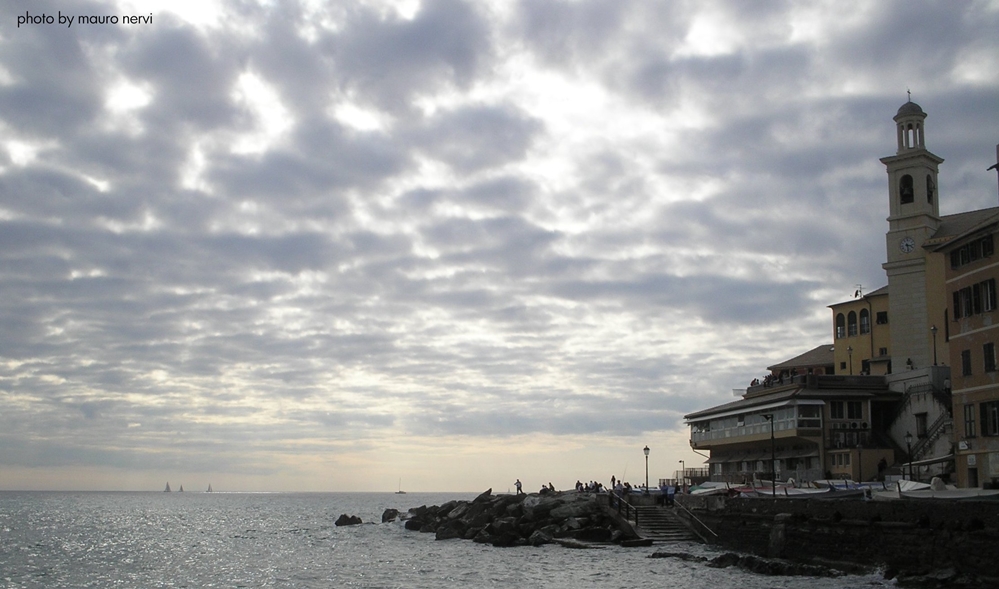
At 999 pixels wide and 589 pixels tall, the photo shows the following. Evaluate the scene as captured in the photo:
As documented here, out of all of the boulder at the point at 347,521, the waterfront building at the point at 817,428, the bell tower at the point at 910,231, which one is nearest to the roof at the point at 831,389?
the waterfront building at the point at 817,428

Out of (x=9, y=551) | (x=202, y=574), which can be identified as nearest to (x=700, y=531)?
(x=202, y=574)

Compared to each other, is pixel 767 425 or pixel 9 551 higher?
pixel 767 425

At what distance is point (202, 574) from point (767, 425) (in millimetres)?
38495

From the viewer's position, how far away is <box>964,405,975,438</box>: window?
4269 centimetres

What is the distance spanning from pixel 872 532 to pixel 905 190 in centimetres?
3917

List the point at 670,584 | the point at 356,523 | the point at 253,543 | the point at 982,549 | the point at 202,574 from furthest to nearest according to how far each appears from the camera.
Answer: the point at 356,523 → the point at 253,543 → the point at 202,574 → the point at 670,584 → the point at 982,549

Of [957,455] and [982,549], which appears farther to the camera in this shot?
[957,455]

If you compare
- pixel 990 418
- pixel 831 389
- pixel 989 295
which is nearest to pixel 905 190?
pixel 831 389

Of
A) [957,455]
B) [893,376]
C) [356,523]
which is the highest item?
[893,376]

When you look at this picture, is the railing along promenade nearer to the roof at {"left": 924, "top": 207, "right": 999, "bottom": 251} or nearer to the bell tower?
the bell tower

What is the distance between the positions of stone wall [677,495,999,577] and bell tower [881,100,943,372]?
84.3 ft

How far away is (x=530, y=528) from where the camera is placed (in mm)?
59688

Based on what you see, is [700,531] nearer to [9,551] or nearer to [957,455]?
[957,455]

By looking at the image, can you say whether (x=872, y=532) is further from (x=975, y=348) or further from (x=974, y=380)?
(x=975, y=348)
